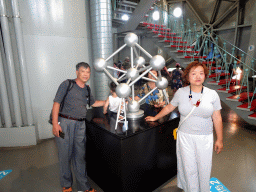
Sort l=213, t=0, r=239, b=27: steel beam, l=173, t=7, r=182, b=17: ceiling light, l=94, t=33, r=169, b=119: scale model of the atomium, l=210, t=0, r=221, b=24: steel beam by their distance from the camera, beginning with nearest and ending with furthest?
1. l=94, t=33, r=169, b=119: scale model of the atomium
2. l=213, t=0, r=239, b=27: steel beam
3. l=210, t=0, r=221, b=24: steel beam
4. l=173, t=7, r=182, b=17: ceiling light

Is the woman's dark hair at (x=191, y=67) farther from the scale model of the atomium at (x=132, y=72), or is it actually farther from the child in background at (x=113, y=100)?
the child in background at (x=113, y=100)

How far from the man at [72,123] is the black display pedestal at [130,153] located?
0.61 ft

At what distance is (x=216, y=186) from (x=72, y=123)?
→ 2.21m

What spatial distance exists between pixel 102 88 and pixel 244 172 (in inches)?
131

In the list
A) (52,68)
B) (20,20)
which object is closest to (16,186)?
(52,68)

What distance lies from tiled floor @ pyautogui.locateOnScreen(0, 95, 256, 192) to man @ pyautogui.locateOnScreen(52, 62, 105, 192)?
496 mm

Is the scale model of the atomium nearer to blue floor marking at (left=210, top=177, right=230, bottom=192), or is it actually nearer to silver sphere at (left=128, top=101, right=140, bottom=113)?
silver sphere at (left=128, top=101, right=140, bottom=113)

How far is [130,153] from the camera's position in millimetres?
1931

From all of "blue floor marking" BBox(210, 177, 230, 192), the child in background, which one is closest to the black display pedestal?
the child in background

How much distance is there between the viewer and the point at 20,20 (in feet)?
11.6

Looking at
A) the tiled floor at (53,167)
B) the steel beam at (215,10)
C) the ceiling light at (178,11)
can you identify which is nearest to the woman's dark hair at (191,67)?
the tiled floor at (53,167)

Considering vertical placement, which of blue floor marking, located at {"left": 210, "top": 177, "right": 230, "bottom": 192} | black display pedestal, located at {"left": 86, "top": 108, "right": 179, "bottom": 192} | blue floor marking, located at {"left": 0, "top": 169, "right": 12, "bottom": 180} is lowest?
blue floor marking, located at {"left": 210, "top": 177, "right": 230, "bottom": 192}

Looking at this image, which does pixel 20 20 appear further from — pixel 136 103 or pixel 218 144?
pixel 218 144

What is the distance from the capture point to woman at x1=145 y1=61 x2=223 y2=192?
1.77 m
